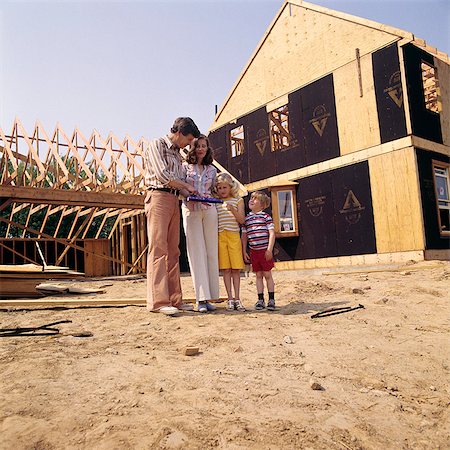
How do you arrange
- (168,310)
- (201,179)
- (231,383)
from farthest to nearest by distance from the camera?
(201,179) → (168,310) → (231,383)

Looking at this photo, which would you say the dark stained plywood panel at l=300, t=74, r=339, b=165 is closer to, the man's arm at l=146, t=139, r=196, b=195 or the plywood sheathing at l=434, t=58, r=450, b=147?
the plywood sheathing at l=434, t=58, r=450, b=147

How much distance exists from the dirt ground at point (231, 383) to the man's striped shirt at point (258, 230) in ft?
3.07

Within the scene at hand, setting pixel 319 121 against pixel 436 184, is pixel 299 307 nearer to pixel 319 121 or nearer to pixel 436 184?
pixel 436 184

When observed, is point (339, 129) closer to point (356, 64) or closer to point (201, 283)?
point (356, 64)

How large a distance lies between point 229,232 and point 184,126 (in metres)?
1.26

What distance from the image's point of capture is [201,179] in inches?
176

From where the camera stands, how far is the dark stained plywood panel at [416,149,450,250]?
30.3 feet

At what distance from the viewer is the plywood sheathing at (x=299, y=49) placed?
1052 centimetres

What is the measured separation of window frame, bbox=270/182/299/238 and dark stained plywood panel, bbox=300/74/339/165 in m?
0.91

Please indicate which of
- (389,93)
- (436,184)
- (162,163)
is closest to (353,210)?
(436,184)

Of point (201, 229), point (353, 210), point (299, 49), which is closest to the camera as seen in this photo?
point (201, 229)

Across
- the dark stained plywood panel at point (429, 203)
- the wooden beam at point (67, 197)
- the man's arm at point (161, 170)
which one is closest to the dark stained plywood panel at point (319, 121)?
the dark stained plywood panel at point (429, 203)

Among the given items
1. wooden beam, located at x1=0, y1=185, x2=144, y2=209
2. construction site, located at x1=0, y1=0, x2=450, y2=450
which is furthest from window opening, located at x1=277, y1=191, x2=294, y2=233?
wooden beam, located at x1=0, y1=185, x2=144, y2=209

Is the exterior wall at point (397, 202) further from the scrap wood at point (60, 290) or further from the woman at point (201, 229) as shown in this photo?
the scrap wood at point (60, 290)
